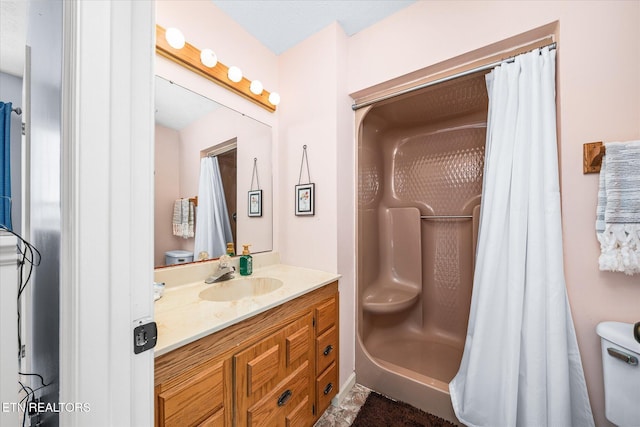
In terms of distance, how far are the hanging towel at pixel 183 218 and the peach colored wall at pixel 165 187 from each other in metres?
0.02

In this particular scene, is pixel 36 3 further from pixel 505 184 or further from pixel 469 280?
pixel 469 280

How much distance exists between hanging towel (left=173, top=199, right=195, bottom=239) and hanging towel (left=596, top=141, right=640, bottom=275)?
6.31 ft

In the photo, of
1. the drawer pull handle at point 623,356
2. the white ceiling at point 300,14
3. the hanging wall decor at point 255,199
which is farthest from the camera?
the hanging wall decor at point 255,199

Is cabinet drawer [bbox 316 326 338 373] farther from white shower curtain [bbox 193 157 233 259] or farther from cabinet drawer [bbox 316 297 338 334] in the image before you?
white shower curtain [bbox 193 157 233 259]

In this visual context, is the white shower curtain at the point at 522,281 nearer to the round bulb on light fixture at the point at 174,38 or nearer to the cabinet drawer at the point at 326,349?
the cabinet drawer at the point at 326,349

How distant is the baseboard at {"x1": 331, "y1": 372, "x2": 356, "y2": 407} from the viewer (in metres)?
1.48

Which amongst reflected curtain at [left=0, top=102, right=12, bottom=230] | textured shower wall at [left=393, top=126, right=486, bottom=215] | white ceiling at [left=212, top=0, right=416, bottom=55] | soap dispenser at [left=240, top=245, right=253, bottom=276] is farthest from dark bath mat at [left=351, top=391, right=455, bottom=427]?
white ceiling at [left=212, top=0, right=416, bottom=55]

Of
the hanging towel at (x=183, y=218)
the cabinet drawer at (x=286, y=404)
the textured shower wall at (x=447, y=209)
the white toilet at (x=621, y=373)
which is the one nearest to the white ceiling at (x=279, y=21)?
the hanging towel at (x=183, y=218)

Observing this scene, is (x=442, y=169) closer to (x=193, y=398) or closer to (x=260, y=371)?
(x=260, y=371)

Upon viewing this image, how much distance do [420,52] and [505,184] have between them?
900 mm

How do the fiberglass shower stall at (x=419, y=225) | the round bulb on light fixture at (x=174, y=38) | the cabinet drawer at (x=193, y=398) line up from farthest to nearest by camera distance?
1. the fiberglass shower stall at (x=419, y=225)
2. the round bulb on light fixture at (x=174, y=38)
3. the cabinet drawer at (x=193, y=398)

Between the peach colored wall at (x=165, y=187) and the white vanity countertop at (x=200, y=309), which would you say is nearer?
the white vanity countertop at (x=200, y=309)

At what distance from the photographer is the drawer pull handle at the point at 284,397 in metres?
1.07

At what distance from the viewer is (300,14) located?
147cm
